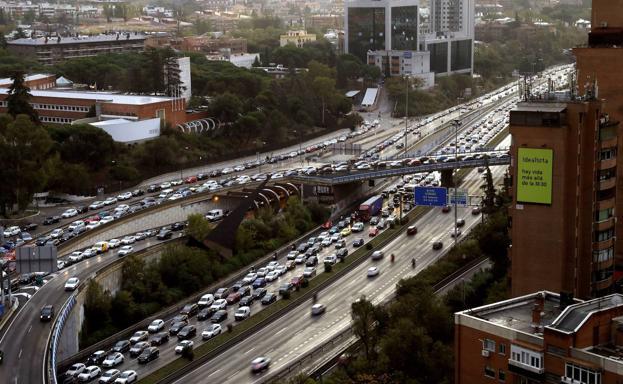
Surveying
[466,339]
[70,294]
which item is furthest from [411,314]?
[70,294]

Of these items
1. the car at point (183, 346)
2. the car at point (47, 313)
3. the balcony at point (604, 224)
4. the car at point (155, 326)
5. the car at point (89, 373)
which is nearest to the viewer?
the balcony at point (604, 224)

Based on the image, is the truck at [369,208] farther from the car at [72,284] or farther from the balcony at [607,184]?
the balcony at [607,184]

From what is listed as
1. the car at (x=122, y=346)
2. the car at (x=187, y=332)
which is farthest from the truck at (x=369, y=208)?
the car at (x=122, y=346)

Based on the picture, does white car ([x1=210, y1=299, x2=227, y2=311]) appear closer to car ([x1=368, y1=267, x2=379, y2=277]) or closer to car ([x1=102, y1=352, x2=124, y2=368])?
car ([x1=102, y1=352, x2=124, y2=368])

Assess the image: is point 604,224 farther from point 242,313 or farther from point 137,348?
point 137,348

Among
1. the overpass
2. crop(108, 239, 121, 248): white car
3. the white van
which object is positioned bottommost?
the white van

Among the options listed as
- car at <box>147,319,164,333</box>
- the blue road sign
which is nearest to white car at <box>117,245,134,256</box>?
car at <box>147,319,164,333</box>
